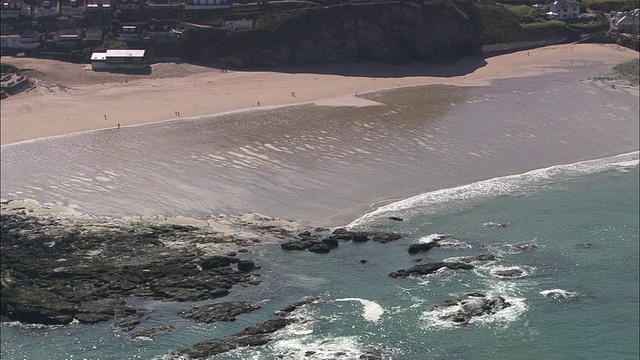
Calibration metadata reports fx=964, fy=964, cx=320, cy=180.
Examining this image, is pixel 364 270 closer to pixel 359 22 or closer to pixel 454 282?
pixel 454 282

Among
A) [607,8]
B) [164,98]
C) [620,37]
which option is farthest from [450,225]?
[607,8]

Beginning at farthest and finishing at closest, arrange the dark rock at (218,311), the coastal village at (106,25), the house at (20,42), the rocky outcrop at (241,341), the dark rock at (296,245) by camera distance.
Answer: the house at (20,42) < the coastal village at (106,25) < the dark rock at (296,245) < the dark rock at (218,311) < the rocky outcrop at (241,341)

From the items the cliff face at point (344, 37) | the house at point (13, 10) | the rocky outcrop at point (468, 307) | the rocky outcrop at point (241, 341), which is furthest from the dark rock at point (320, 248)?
the house at point (13, 10)

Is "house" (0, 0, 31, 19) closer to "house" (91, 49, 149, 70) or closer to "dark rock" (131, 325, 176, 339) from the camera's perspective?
"house" (91, 49, 149, 70)

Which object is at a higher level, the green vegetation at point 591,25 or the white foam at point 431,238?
the green vegetation at point 591,25

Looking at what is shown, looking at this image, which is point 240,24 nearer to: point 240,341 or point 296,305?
point 296,305

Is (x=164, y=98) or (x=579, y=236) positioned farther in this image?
(x=164, y=98)

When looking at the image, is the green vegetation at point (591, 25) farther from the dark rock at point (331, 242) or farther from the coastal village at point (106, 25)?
the dark rock at point (331, 242)
